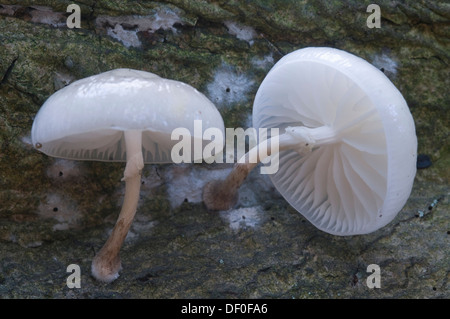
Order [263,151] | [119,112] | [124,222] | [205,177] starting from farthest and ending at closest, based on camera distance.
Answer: [205,177] < [263,151] < [124,222] < [119,112]

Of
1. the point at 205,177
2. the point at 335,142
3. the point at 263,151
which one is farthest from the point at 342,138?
the point at 205,177

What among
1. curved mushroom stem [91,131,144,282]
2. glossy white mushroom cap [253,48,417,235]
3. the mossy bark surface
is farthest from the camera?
the mossy bark surface

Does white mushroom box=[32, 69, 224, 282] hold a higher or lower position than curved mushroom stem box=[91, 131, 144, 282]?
higher

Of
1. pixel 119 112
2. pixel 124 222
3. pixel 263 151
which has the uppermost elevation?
pixel 119 112

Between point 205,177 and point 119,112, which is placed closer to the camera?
point 119,112

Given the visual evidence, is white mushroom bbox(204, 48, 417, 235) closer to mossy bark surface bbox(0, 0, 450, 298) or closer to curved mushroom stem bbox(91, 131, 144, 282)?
mossy bark surface bbox(0, 0, 450, 298)

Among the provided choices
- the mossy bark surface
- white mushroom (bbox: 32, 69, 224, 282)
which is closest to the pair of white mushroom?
white mushroom (bbox: 32, 69, 224, 282)

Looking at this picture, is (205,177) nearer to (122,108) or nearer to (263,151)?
(263,151)
